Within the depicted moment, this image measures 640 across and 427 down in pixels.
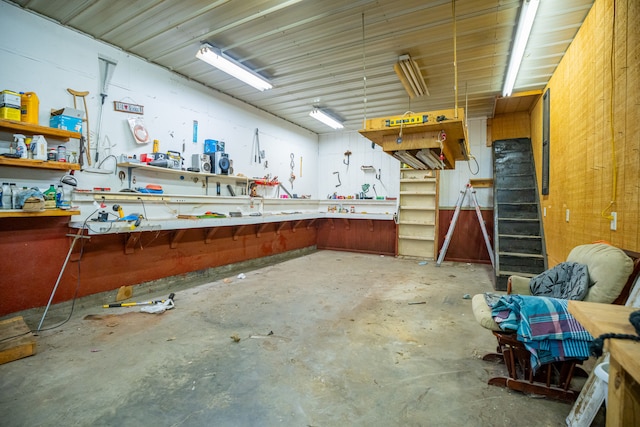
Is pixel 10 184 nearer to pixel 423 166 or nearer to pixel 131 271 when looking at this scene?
pixel 131 271

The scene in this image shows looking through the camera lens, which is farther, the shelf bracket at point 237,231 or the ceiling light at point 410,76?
the shelf bracket at point 237,231

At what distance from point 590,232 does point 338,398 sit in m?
2.83

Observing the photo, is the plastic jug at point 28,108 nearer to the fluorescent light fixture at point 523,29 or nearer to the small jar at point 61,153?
the small jar at point 61,153

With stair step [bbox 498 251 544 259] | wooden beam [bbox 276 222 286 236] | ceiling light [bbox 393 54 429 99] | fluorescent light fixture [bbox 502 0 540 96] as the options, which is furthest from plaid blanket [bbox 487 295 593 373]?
wooden beam [bbox 276 222 286 236]

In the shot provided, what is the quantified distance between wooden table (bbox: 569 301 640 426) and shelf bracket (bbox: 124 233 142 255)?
433cm

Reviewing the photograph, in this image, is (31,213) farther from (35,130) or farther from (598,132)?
(598,132)

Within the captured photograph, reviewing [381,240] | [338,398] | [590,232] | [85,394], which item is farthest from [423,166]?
[85,394]

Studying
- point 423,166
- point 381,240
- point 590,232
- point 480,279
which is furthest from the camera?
point 381,240

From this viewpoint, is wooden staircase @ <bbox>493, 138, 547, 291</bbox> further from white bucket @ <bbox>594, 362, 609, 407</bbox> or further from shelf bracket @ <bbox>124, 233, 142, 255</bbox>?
shelf bracket @ <bbox>124, 233, 142, 255</bbox>

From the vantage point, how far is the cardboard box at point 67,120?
3.04m

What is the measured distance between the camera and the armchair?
1.81 m

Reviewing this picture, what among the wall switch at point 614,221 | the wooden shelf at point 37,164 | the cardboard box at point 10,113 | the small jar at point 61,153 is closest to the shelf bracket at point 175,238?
the wooden shelf at point 37,164

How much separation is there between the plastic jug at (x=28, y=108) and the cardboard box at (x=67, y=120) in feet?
0.59

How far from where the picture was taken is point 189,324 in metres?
2.94
